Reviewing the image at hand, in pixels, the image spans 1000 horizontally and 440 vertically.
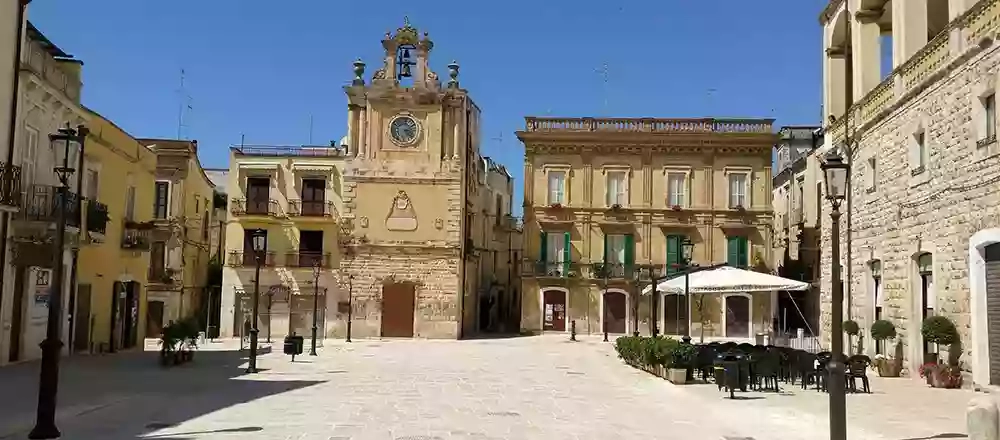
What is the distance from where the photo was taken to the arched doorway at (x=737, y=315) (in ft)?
141

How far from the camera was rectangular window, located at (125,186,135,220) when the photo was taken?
27.2 meters

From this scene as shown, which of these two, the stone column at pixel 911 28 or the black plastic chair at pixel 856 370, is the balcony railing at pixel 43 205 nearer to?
the black plastic chair at pixel 856 370

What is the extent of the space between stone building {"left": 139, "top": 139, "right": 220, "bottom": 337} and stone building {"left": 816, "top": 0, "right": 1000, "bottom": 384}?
25.6 metres

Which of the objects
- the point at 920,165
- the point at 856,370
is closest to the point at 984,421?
the point at 856,370

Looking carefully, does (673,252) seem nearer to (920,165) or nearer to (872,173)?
(872,173)

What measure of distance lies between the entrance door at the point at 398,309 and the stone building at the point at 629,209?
19.1ft

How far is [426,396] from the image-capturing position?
1584cm

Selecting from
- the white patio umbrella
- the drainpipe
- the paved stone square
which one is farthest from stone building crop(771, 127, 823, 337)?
the drainpipe

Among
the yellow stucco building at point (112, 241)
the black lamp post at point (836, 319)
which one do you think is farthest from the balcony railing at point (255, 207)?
the black lamp post at point (836, 319)

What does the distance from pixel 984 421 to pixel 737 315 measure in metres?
34.8

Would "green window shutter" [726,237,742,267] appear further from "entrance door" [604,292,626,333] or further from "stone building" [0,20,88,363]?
"stone building" [0,20,88,363]

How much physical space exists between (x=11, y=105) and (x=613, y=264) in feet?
97.2

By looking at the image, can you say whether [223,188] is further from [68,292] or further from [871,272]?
[871,272]

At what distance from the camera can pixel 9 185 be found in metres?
18.4
